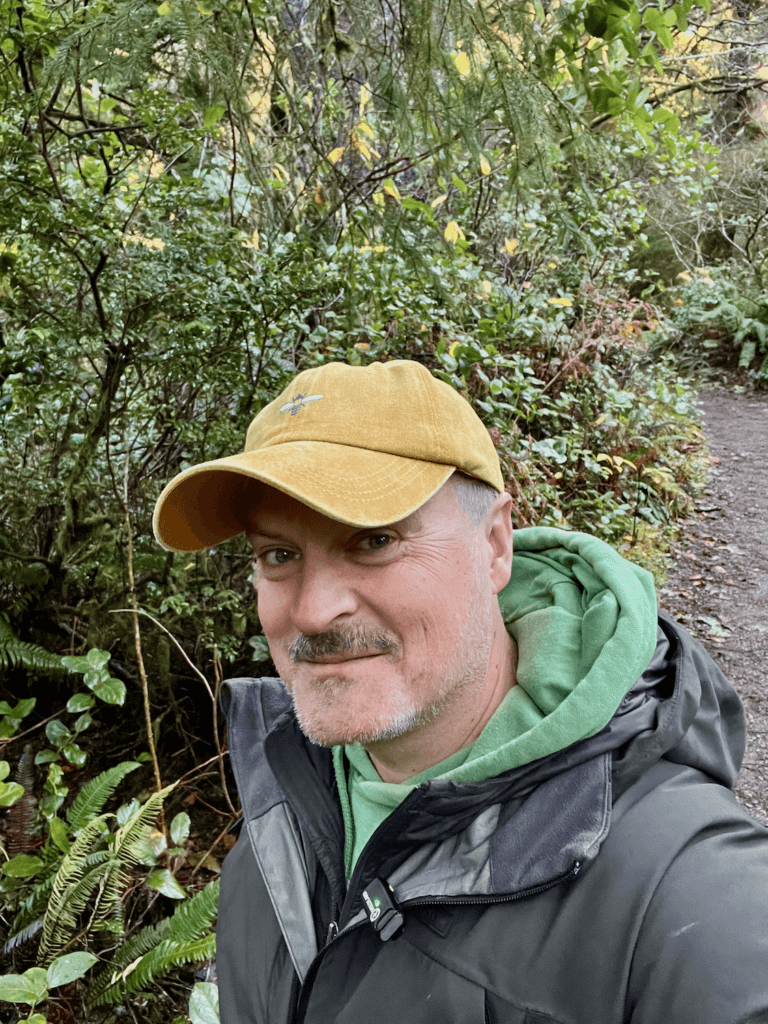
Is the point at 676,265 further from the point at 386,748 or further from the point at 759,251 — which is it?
the point at 386,748

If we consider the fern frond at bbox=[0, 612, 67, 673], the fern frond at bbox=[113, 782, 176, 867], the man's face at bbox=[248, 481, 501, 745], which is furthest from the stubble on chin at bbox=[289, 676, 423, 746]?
the fern frond at bbox=[0, 612, 67, 673]

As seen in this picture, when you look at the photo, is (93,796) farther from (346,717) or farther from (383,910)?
(383,910)

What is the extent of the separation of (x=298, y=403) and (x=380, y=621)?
21.0 inches

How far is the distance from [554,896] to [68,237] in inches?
132

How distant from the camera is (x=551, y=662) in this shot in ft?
5.03

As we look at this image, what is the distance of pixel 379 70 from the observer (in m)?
3.30

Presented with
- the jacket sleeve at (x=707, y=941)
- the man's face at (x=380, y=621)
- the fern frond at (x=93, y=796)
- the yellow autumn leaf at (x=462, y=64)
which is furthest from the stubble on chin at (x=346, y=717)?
the yellow autumn leaf at (x=462, y=64)

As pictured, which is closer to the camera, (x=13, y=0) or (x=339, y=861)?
(x=339, y=861)

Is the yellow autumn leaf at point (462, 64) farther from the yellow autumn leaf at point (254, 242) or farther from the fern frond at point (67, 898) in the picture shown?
the fern frond at point (67, 898)

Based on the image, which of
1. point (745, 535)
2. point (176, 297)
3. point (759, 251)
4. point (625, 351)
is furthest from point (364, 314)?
point (759, 251)

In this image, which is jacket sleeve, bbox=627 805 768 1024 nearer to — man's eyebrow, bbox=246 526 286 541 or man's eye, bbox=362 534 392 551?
man's eye, bbox=362 534 392 551

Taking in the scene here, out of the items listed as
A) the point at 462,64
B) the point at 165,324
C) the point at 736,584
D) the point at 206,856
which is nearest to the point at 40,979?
the point at 206,856

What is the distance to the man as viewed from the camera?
1.14m

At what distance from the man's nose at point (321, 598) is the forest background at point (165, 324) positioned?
1525mm
